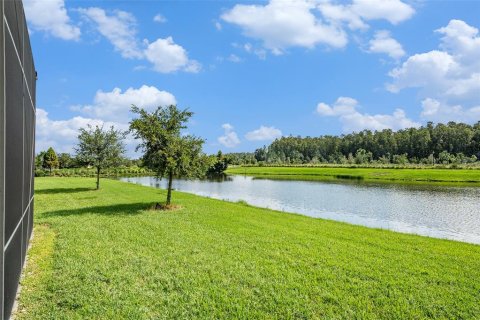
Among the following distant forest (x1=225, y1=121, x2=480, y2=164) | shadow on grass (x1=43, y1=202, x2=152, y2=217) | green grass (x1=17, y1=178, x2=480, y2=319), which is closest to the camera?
green grass (x1=17, y1=178, x2=480, y2=319)

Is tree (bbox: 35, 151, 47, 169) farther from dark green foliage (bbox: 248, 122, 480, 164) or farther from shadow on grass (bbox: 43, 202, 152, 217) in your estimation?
dark green foliage (bbox: 248, 122, 480, 164)

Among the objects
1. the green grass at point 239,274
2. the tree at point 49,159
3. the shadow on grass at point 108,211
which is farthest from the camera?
the tree at point 49,159

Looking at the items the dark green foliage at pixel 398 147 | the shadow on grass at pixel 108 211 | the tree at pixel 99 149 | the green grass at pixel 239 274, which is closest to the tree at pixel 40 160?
the tree at pixel 99 149

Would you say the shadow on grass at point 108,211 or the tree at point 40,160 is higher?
the tree at point 40,160

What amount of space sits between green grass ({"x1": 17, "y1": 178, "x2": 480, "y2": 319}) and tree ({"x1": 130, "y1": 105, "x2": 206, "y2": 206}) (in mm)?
4855

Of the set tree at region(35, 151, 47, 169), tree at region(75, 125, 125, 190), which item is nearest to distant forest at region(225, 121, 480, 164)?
tree at region(35, 151, 47, 169)

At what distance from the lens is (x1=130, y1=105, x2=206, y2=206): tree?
733 inches

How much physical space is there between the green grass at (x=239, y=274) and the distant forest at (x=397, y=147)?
10065cm

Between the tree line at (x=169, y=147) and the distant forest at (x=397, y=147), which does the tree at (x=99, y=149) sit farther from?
the distant forest at (x=397, y=147)

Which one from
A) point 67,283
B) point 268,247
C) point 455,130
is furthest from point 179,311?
point 455,130

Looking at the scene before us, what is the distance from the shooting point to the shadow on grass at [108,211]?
1706 cm

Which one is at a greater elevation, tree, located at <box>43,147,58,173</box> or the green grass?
tree, located at <box>43,147,58,173</box>

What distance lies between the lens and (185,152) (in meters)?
18.9

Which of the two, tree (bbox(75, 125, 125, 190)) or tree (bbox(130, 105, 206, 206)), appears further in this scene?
tree (bbox(75, 125, 125, 190))
